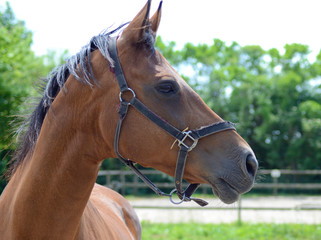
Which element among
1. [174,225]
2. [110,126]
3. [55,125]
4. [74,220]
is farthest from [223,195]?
[174,225]

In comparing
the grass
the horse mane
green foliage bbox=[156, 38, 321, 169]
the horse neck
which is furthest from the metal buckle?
green foliage bbox=[156, 38, 321, 169]

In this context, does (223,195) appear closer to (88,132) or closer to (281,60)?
(88,132)

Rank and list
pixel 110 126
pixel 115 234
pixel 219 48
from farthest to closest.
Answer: pixel 219 48
pixel 115 234
pixel 110 126

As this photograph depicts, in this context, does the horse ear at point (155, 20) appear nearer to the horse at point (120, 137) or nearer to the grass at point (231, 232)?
the horse at point (120, 137)

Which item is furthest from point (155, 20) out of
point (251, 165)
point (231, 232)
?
point (231, 232)

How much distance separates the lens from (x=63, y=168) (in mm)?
1904

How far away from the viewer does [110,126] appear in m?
1.89

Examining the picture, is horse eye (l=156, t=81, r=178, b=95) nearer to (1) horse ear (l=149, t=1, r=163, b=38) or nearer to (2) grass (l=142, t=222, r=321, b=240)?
(1) horse ear (l=149, t=1, r=163, b=38)

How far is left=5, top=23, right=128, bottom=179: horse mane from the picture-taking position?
1961mm

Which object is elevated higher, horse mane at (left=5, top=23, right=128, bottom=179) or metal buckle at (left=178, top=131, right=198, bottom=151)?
horse mane at (left=5, top=23, right=128, bottom=179)

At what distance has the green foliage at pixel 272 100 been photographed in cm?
1922

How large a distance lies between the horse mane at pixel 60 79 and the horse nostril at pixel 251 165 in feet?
2.91

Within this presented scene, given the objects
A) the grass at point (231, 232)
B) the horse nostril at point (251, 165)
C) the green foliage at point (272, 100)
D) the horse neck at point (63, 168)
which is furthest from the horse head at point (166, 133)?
the green foliage at point (272, 100)

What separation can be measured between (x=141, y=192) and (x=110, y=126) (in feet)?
50.6
